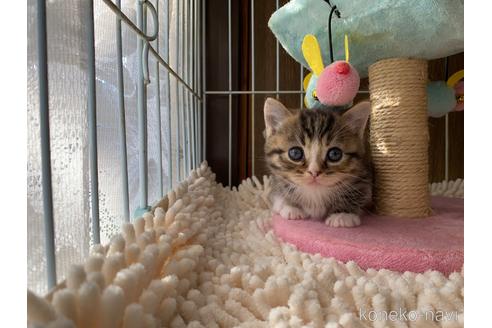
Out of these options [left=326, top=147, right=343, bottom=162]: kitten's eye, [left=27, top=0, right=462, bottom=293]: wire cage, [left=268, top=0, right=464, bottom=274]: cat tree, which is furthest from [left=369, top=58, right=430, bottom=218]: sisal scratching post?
[left=27, top=0, right=462, bottom=293]: wire cage

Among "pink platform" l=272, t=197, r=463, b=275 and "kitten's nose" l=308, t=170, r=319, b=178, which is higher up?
"kitten's nose" l=308, t=170, r=319, b=178

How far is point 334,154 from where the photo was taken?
1002 mm

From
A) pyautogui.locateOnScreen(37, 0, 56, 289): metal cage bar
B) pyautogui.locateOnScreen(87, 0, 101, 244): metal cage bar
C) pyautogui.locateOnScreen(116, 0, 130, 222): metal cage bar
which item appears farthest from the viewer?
pyautogui.locateOnScreen(116, 0, 130, 222): metal cage bar

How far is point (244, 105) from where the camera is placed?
68.5 inches

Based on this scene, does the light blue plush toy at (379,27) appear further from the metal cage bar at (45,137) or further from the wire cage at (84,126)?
the metal cage bar at (45,137)

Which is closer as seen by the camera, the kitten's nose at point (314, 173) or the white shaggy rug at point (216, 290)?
the white shaggy rug at point (216, 290)

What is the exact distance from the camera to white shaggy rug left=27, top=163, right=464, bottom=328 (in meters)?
0.37

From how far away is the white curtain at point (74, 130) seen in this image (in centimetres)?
37

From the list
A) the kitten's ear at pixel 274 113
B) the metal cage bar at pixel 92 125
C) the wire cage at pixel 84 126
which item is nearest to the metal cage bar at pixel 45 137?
the wire cage at pixel 84 126

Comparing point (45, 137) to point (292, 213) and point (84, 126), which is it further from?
point (292, 213)

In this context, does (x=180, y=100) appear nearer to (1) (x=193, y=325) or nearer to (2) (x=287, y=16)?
(2) (x=287, y=16)

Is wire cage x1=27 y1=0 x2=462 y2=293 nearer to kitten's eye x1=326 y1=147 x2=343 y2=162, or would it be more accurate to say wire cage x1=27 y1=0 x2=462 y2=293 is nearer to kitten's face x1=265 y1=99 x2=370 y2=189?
kitten's face x1=265 y1=99 x2=370 y2=189

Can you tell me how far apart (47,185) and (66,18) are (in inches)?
8.2

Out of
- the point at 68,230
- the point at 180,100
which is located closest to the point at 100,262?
the point at 68,230
